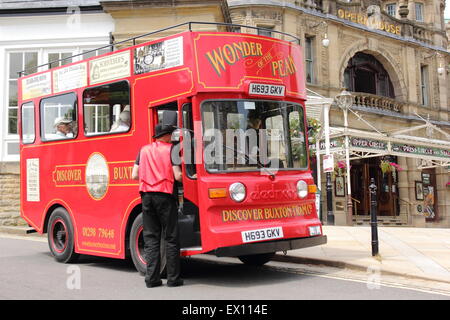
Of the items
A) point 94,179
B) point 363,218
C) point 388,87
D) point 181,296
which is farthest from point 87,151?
point 388,87

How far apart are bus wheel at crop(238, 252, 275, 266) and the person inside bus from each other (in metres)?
2.02

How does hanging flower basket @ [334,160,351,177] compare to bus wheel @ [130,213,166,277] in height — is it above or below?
above

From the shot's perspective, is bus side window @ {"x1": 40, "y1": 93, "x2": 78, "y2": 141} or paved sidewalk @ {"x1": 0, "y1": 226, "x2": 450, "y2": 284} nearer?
paved sidewalk @ {"x1": 0, "y1": 226, "x2": 450, "y2": 284}

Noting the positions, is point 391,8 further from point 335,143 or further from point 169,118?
point 169,118

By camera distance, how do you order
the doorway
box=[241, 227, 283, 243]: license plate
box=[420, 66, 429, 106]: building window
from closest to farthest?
box=[241, 227, 283, 243]: license plate → the doorway → box=[420, 66, 429, 106]: building window

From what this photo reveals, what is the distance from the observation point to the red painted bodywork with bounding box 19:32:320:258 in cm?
671

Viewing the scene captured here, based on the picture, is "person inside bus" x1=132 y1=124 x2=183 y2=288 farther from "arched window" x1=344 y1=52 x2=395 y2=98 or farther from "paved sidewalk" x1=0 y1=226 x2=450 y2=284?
"arched window" x1=344 y1=52 x2=395 y2=98

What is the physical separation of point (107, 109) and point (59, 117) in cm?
139

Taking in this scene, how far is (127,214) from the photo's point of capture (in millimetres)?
7602

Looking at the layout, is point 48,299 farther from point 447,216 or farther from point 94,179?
point 447,216

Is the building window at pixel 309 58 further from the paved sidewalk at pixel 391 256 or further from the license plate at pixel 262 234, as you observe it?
the license plate at pixel 262 234

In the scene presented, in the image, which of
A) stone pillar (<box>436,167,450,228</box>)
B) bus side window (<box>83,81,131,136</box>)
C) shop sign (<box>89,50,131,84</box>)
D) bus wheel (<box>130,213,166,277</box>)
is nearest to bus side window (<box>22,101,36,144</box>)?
bus side window (<box>83,81,131,136</box>)

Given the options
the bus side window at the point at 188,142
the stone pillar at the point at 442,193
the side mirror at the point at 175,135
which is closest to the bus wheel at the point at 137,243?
the bus side window at the point at 188,142

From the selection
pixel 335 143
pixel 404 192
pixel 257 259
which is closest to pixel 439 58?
pixel 404 192
